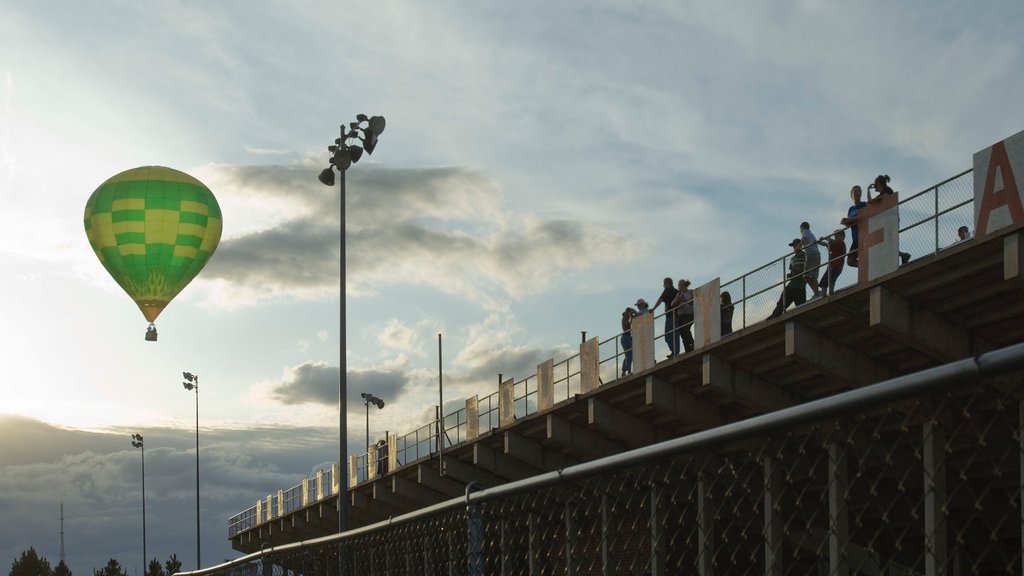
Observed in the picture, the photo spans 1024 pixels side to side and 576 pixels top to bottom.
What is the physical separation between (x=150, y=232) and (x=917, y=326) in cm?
2735

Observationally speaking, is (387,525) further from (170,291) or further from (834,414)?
(170,291)

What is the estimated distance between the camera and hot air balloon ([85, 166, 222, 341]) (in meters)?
40.9

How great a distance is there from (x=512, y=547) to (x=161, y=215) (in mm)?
37211

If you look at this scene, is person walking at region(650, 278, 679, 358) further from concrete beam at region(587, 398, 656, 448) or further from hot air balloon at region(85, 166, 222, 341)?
hot air balloon at region(85, 166, 222, 341)

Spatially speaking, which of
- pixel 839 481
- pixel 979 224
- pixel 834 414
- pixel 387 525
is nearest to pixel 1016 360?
pixel 834 414

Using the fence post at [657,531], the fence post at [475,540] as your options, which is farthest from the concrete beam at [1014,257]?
the fence post at [657,531]

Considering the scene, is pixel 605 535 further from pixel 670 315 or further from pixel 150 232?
pixel 150 232

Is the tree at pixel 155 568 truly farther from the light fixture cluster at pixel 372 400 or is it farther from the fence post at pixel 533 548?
the fence post at pixel 533 548

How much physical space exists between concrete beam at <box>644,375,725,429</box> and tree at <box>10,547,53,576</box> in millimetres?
108158

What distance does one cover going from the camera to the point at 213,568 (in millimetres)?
11578

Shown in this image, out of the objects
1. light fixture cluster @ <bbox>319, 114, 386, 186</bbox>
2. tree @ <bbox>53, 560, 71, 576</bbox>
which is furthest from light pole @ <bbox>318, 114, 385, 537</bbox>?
tree @ <bbox>53, 560, 71, 576</bbox>

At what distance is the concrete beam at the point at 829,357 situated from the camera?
2194 cm

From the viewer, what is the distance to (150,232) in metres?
40.7

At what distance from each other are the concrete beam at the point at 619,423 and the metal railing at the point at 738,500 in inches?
877
